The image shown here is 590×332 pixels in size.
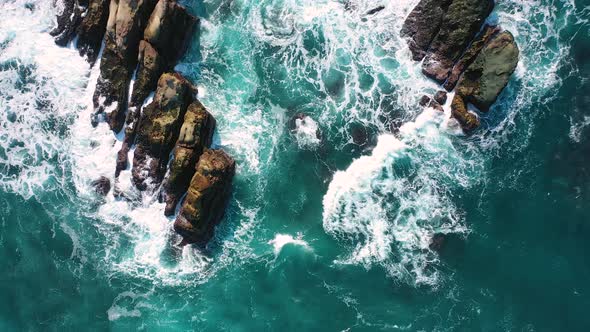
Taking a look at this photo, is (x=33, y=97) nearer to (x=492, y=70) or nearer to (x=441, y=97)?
(x=441, y=97)

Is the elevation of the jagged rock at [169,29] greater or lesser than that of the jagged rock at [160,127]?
greater

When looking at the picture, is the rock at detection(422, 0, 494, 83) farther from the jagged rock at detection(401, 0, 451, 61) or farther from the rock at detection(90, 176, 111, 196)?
the rock at detection(90, 176, 111, 196)

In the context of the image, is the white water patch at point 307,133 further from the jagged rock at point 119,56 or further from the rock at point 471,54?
the jagged rock at point 119,56

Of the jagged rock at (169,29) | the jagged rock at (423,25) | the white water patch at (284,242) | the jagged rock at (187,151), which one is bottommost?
the white water patch at (284,242)

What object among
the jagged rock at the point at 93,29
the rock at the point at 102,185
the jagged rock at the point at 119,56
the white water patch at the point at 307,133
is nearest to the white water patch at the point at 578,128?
the white water patch at the point at 307,133

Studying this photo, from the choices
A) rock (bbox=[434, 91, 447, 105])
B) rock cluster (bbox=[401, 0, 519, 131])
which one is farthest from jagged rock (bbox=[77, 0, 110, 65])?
rock (bbox=[434, 91, 447, 105])

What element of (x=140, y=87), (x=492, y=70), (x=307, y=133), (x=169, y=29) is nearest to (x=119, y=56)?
(x=140, y=87)
